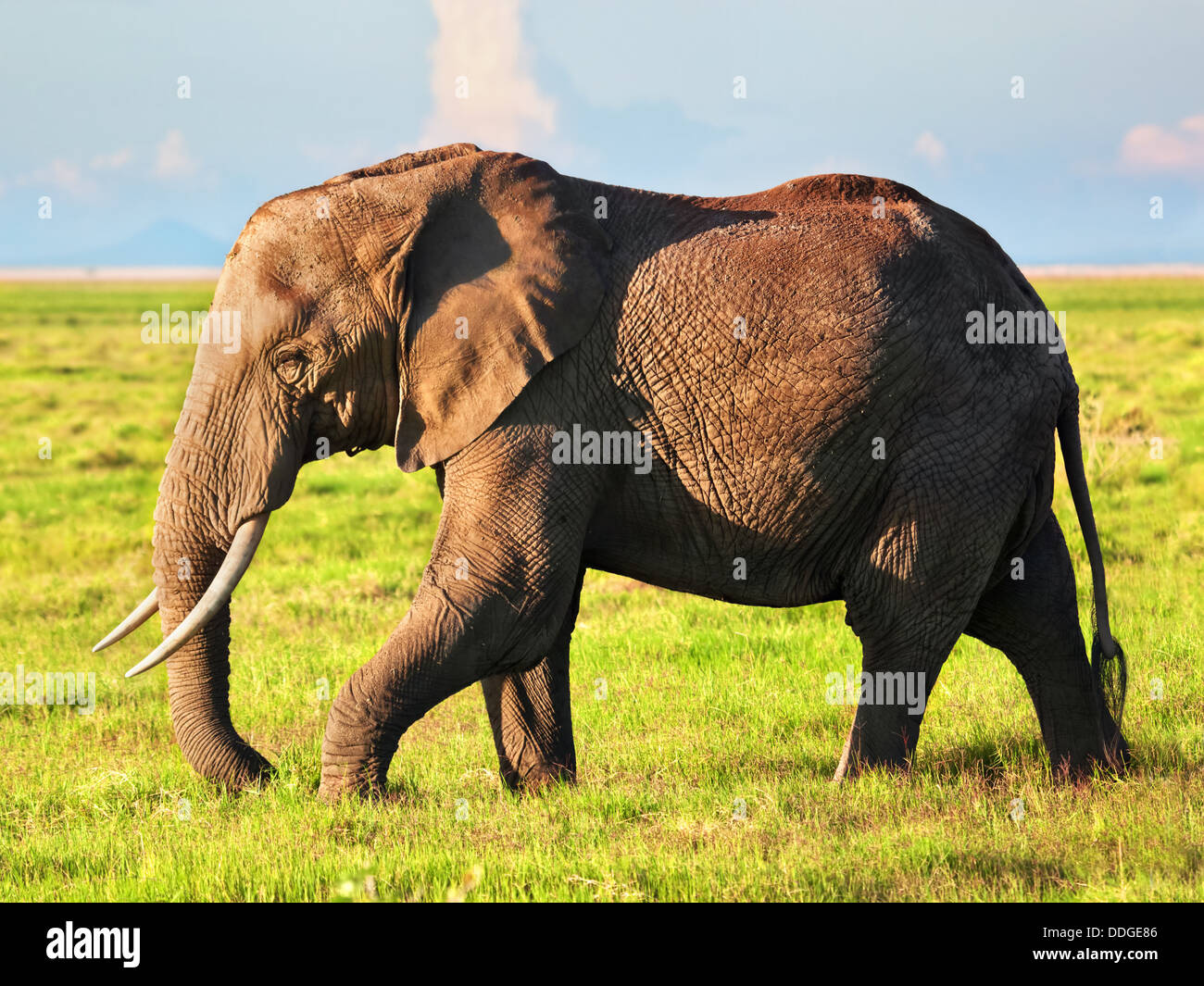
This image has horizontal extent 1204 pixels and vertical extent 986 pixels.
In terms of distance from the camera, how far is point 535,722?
6.86 m

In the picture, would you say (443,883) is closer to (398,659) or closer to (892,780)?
(398,659)

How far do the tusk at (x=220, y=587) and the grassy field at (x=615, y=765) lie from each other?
0.80 metres

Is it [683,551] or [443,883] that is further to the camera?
[683,551]

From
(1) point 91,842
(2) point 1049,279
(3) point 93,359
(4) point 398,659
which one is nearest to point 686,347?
(4) point 398,659

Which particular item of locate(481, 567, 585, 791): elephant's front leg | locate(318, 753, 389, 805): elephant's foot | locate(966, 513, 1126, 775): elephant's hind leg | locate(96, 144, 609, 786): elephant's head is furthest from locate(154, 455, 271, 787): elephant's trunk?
locate(966, 513, 1126, 775): elephant's hind leg

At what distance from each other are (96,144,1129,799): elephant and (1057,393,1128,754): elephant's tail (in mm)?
327

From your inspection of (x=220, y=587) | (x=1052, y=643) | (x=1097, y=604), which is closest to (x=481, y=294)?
(x=220, y=587)

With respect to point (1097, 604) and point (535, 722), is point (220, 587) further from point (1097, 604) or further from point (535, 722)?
point (1097, 604)

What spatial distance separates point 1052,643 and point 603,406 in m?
2.50

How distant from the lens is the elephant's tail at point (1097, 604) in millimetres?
6715

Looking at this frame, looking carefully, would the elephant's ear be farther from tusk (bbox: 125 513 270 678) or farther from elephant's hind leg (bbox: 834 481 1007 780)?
elephant's hind leg (bbox: 834 481 1007 780)

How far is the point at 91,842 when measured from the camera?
6238 millimetres

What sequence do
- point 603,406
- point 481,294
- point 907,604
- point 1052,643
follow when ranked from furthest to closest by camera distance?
point 1052,643, point 907,604, point 603,406, point 481,294

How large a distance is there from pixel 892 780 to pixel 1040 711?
1.03 m
